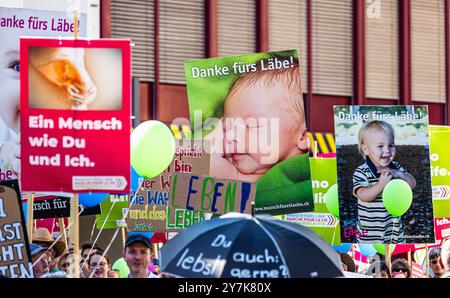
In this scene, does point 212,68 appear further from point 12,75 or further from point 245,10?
point 245,10

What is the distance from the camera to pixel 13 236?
370 inches

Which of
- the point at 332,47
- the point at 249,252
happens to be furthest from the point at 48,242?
the point at 332,47

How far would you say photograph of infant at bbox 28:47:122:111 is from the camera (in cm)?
885

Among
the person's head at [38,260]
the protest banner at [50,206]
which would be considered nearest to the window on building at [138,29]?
the protest banner at [50,206]

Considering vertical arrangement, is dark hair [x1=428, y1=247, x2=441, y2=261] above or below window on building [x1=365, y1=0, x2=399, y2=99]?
below

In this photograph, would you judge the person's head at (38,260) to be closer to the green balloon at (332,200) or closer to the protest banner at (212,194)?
the protest banner at (212,194)

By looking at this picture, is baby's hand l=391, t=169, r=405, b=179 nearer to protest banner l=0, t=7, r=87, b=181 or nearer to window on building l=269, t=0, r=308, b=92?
protest banner l=0, t=7, r=87, b=181

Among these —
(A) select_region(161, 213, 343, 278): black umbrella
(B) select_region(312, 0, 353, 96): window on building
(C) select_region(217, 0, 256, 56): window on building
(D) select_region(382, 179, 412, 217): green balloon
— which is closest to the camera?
(A) select_region(161, 213, 343, 278): black umbrella

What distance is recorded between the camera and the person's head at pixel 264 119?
1162cm

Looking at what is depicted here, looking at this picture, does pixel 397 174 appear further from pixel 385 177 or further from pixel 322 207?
pixel 322 207

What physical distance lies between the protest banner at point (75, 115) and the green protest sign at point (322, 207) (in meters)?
6.09

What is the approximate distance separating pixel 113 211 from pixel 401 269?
3524 millimetres

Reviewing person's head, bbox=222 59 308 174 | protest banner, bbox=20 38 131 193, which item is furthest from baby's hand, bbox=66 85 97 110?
person's head, bbox=222 59 308 174
